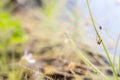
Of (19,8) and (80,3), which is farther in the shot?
(19,8)

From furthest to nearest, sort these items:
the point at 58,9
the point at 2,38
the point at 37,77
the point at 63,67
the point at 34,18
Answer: the point at 34,18
the point at 58,9
the point at 2,38
the point at 63,67
the point at 37,77

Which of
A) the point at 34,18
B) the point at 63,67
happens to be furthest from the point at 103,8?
the point at 34,18

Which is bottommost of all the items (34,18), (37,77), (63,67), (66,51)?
(37,77)

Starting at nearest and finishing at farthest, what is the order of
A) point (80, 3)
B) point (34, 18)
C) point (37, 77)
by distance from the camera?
point (37, 77) → point (80, 3) → point (34, 18)

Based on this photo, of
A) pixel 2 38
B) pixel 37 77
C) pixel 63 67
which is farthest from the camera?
pixel 2 38

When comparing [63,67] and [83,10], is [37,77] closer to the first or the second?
[63,67]

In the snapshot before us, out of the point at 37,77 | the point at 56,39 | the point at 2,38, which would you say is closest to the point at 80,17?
the point at 56,39

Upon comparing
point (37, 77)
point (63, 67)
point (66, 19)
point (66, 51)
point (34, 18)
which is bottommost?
point (37, 77)

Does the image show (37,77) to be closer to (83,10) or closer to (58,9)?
(83,10)

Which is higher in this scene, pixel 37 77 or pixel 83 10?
pixel 83 10
